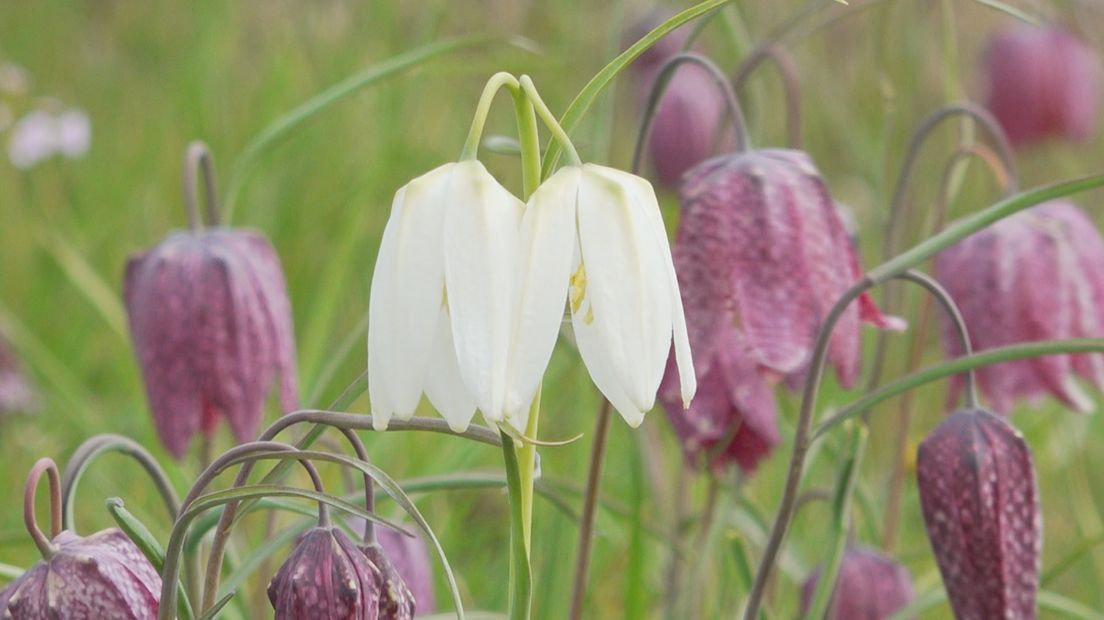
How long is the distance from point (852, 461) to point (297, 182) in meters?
2.08

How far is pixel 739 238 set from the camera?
52.2 inches

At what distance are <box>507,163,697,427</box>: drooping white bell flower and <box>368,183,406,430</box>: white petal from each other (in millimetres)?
67

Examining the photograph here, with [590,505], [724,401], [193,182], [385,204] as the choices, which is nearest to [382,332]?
[590,505]

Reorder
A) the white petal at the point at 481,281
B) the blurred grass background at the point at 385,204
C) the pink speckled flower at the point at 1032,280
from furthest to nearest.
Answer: the blurred grass background at the point at 385,204 < the pink speckled flower at the point at 1032,280 < the white petal at the point at 481,281

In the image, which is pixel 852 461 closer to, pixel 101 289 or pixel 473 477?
pixel 473 477

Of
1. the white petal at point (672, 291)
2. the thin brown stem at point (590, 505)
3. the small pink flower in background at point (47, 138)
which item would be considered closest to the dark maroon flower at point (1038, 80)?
the small pink flower in background at point (47, 138)

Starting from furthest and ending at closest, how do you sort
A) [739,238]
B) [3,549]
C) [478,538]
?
1. [478,538]
2. [3,549]
3. [739,238]

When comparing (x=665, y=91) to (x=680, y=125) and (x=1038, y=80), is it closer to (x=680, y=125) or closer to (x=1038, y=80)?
(x=680, y=125)

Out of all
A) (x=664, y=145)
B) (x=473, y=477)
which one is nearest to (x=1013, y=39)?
(x=664, y=145)

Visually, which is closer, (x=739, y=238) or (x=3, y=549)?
(x=739, y=238)

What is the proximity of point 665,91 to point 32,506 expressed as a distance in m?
0.68

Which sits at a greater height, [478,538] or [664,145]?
[664,145]

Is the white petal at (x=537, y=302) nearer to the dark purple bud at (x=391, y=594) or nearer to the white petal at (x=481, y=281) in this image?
the white petal at (x=481, y=281)

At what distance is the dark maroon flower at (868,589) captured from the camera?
148 centimetres
